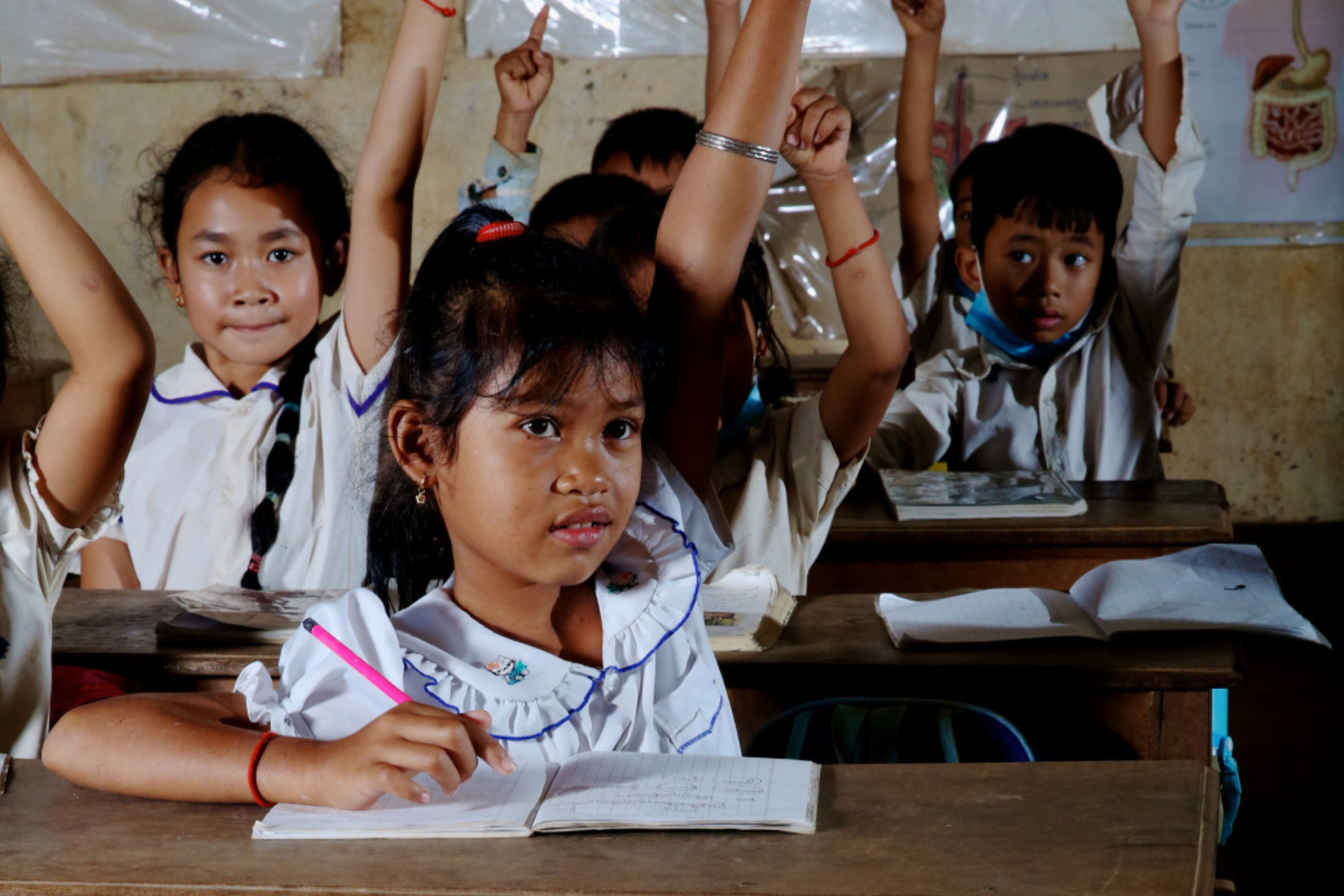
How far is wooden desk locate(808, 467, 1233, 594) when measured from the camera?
2.06 metres

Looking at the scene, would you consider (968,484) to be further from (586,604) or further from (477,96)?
(477,96)

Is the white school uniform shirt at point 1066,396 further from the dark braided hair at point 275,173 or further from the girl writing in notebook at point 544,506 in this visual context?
the girl writing in notebook at point 544,506

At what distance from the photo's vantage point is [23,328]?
163cm

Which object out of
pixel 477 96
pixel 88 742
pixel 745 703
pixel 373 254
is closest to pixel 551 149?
pixel 477 96

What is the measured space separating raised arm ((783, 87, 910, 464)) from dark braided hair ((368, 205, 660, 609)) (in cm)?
35

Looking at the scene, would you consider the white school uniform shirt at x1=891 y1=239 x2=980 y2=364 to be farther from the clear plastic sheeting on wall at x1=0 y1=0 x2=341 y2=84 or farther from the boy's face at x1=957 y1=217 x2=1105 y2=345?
the clear plastic sheeting on wall at x1=0 y1=0 x2=341 y2=84

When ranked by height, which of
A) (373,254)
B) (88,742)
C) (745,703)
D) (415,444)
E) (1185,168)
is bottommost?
(745,703)

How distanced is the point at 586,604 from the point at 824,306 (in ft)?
11.5

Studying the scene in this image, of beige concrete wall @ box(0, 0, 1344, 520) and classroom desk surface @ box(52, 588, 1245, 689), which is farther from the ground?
beige concrete wall @ box(0, 0, 1344, 520)

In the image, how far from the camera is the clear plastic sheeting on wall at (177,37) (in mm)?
4547

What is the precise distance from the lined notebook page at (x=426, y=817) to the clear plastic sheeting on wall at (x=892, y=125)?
12.0ft

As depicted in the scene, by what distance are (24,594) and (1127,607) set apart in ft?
3.77

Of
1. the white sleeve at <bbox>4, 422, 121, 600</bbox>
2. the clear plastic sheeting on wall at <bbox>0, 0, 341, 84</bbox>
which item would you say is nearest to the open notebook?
the white sleeve at <bbox>4, 422, 121, 600</bbox>

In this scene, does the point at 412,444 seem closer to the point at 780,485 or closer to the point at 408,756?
the point at 408,756
